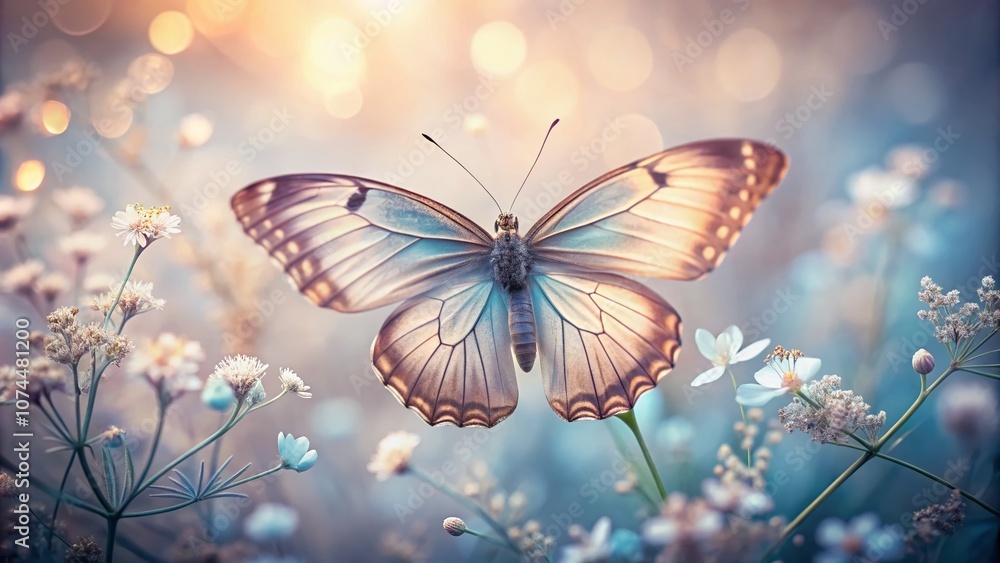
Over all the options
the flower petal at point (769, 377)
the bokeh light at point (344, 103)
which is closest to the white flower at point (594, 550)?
the flower petal at point (769, 377)

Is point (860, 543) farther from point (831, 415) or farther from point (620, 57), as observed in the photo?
point (620, 57)

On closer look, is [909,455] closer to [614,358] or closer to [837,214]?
[614,358]

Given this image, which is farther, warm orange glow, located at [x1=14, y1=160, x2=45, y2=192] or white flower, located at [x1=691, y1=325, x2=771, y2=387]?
warm orange glow, located at [x1=14, y1=160, x2=45, y2=192]

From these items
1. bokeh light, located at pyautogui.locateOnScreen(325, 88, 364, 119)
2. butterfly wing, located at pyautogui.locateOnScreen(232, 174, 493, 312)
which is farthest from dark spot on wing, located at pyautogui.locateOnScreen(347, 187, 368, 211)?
bokeh light, located at pyautogui.locateOnScreen(325, 88, 364, 119)

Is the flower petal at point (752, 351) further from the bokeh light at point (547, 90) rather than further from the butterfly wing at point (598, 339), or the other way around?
the bokeh light at point (547, 90)

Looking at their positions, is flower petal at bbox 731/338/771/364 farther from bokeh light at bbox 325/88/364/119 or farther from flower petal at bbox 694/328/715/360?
bokeh light at bbox 325/88/364/119

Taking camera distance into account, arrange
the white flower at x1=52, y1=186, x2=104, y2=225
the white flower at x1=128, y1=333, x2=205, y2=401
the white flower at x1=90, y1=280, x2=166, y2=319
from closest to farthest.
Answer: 1. the white flower at x1=128, y1=333, x2=205, y2=401
2. the white flower at x1=90, y1=280, x2=166, y2=319
3. the white flower at x1=52, y1=186, x2=104, y2=225

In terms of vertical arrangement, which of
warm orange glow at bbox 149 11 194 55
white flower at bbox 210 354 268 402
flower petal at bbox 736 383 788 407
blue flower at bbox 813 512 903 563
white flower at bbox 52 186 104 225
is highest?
warm orange glow at bbox 149 11 194 55

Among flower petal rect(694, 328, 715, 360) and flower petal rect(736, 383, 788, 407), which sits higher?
flower petal rect(694, 328, 715, 360)

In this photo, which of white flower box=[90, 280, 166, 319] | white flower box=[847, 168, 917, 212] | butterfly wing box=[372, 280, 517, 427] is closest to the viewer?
white flower box=[90, 280, 166, 319]
